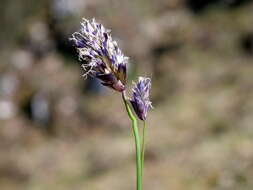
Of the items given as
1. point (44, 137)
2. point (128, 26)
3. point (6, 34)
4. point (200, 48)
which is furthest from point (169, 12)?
point (44, 137)

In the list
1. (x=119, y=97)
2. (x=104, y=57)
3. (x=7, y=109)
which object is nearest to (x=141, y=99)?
(x=104, y=57)

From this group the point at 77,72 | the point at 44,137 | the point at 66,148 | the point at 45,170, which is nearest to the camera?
the point at 45,170

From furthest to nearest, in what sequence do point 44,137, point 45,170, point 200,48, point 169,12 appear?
point 169,12
point 200,48
point 44,137
point 45,170

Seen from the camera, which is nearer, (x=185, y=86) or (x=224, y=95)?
(x=224, y=95)

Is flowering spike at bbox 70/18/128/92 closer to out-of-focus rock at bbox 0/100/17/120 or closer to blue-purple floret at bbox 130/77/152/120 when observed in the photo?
blue-purple floret at bbox 130/77/152/120

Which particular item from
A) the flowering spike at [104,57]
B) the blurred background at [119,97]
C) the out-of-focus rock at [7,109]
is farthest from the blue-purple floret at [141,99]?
the out-of-focus rock at [7,109]

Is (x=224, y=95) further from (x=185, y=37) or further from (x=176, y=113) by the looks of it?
(x=185, y=37)
